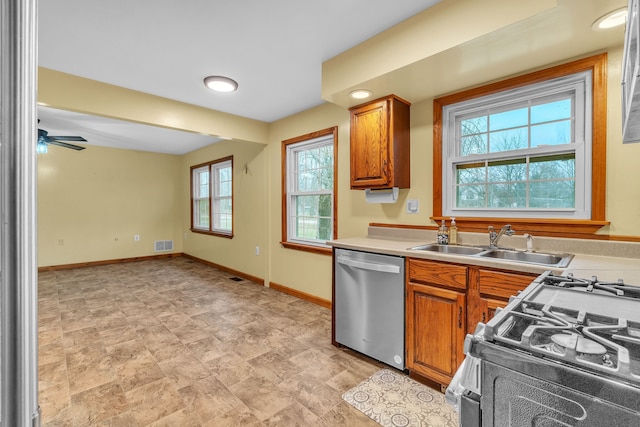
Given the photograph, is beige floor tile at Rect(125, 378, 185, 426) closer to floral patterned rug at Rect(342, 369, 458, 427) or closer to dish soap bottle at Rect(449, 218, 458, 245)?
floral patterned rug at Rect(342, 369, 458, 427)

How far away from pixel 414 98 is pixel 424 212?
3.36ft

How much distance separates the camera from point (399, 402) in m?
1.84

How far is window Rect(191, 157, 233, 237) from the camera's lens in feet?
18.3

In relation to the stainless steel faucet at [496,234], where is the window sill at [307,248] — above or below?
below

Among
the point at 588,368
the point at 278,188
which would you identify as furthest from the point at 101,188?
the point at 588,368

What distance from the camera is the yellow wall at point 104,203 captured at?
17.8 ft

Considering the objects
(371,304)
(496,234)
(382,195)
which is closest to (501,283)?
(496,234)

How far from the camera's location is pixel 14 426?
50cm

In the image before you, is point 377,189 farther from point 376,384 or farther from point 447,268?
point 376,384

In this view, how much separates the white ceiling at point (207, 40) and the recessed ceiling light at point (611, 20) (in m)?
0.87

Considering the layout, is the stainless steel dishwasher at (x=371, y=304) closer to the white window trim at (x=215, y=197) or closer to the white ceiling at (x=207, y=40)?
the white ceiling at (x=207, y=40)

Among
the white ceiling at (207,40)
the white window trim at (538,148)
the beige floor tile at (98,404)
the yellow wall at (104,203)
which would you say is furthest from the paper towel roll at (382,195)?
the yellow wall at (104,203)

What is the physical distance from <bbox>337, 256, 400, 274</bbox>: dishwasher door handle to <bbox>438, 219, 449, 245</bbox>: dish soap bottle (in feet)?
1.84

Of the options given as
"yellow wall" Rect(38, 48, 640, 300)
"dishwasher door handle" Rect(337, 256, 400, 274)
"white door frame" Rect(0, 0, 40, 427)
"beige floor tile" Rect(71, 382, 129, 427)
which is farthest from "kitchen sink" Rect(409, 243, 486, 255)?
"beige floor tile" Rect(71, 382, 129, 427)
